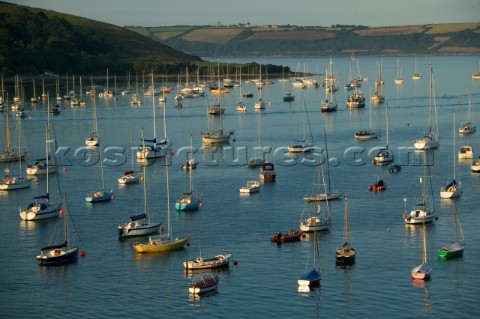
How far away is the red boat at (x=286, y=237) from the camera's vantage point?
194 ft

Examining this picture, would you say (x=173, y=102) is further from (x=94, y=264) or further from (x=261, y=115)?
(x=94, y=264)

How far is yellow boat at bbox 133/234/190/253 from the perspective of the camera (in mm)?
57812

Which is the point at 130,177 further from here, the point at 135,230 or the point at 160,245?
the point at 160,245

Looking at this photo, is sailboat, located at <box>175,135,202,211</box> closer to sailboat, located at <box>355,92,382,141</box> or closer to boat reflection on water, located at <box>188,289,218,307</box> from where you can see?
boat reflection on water, located at <box>188,289,218,307</box>

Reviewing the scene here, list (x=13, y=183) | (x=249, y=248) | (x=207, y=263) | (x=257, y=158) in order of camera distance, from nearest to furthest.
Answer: (x=207, y=263), (x=249, y=248), (x=13, y=183), (x=257, y=158)

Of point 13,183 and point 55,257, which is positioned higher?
point 13,183

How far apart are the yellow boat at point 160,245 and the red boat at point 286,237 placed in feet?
17.2

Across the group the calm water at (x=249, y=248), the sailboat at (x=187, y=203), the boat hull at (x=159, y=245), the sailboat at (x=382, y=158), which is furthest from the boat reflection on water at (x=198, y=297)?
the sailboat at (x=382, y=158)

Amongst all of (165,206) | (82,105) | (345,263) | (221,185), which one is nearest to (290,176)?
(221,185)

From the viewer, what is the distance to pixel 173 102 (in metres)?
164

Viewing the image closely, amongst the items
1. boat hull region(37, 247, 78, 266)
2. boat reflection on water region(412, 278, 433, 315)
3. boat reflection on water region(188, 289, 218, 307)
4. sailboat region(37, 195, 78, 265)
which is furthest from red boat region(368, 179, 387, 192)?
boat reflection on water region(188, 289, 218, 307)

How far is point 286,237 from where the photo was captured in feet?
195

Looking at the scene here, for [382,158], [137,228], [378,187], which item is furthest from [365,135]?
[137,228]

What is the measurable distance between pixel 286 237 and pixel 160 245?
7.47 meters
